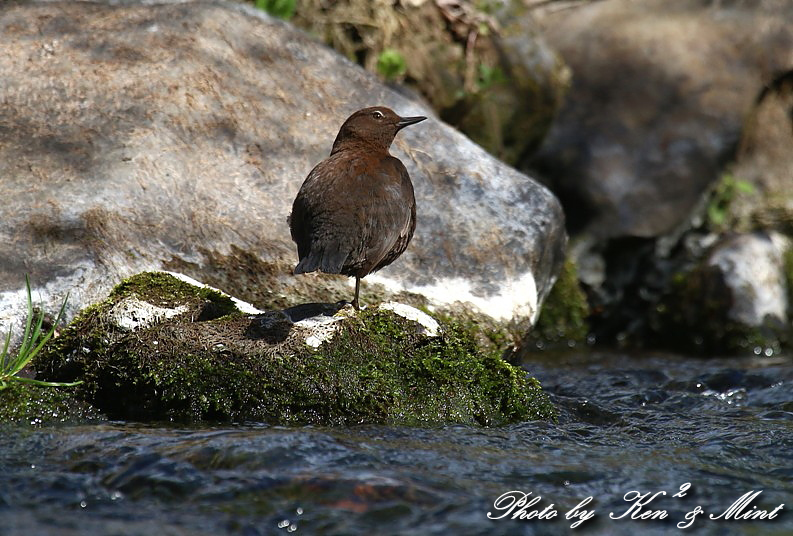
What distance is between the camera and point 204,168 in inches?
223

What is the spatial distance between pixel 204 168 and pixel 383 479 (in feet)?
9.16

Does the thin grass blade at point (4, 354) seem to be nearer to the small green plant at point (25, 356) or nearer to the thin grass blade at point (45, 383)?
the small green plant at point (25, 356)

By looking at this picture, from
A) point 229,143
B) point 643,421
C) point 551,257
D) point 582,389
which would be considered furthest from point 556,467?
point 229,143

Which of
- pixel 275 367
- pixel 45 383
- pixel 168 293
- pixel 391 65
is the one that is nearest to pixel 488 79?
pixel 391 65

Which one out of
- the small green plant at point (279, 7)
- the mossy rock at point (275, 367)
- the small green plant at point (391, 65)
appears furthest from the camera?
the small green plant at point (391, 65)

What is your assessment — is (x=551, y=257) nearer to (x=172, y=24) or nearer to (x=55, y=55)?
(x=172, y=24)

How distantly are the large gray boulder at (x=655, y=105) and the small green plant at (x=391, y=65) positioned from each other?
165 cm

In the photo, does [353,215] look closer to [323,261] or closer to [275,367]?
[323,261]

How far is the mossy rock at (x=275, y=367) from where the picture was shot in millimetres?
4246

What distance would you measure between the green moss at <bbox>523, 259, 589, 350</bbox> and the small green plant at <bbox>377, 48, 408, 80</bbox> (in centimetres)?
222

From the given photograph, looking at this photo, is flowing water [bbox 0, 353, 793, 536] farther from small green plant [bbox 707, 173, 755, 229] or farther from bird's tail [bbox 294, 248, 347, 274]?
small green plant [bbox 707, 173, 755, 229]

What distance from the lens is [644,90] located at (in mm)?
8945

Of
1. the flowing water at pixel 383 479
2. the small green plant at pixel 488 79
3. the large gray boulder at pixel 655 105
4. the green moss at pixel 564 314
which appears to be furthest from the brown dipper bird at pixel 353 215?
the large gray boulder at pixel 655 105

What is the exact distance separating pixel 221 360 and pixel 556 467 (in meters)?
1.56
